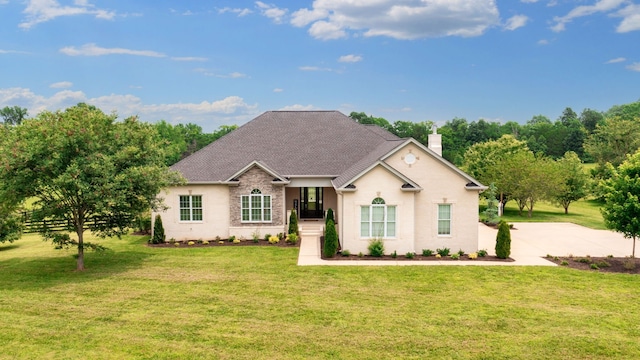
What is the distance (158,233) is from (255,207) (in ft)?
18.5

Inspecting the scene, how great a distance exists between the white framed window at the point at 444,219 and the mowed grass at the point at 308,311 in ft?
10.6

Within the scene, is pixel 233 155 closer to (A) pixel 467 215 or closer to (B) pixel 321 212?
(B) pixel 321 212

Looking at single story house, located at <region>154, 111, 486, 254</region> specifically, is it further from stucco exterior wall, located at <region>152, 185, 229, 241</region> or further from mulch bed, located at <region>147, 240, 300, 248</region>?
mulch bed, located at <region>147, 240, 300, 248</region>

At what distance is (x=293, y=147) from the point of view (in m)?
29.9

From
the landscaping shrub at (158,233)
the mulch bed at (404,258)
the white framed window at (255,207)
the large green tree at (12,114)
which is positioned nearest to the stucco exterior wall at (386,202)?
the mulch bed at (404,258)

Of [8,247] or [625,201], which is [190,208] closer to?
[8,247]

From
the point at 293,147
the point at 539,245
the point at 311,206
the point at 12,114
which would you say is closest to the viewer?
the point at 539,245

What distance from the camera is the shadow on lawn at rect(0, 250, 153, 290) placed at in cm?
1783

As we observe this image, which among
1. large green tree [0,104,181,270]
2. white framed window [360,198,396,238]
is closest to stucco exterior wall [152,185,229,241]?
large green tree [0,104,181,270]

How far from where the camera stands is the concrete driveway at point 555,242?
2267 centimetres

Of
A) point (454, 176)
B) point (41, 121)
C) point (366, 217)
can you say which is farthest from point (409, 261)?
point (41, 121)

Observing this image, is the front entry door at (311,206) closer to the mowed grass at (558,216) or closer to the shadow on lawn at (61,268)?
the shadow on lawn at (61,268)

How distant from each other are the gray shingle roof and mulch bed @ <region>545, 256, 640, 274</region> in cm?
1040

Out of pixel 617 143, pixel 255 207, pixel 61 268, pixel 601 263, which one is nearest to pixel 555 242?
pixel 601 263
